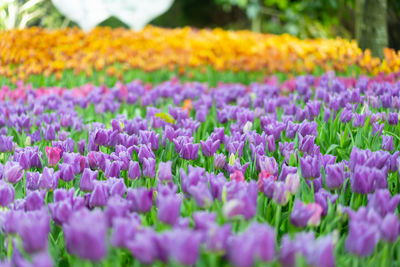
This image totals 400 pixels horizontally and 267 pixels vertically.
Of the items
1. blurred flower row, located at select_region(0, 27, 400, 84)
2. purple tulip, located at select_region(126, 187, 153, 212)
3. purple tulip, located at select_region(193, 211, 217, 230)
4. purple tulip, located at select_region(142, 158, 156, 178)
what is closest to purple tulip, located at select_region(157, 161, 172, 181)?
purple tulip, located at select_region(142, 158, 156, 178)

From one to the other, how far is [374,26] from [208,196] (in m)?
4.79

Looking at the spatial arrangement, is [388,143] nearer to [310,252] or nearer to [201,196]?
[201,196]

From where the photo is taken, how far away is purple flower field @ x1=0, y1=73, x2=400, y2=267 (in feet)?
3.45

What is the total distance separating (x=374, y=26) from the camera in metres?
5.49

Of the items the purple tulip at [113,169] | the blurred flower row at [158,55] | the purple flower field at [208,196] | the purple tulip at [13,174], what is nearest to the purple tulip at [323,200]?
the purple flower field at [208,196]

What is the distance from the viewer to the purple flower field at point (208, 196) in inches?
41.4

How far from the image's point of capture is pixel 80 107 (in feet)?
12.8

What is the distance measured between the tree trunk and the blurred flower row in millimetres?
183

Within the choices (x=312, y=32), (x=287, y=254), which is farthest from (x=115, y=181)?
(x=312, y=32)

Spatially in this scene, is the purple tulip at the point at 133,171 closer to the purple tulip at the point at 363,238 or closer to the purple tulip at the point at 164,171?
the purple tulip at the point at 164,171

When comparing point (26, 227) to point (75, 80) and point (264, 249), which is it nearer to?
point (264, 249)

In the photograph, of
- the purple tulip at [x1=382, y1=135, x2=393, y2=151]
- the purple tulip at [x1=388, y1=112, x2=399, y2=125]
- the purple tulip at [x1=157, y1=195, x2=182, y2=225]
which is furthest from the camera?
the purple tulip at [x1=388, y1=112, x2=399, y2=125]

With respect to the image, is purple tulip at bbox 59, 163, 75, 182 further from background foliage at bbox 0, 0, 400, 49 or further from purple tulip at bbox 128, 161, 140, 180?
background foliage at bbox 0, 0, 400, 49

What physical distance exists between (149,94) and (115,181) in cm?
253
